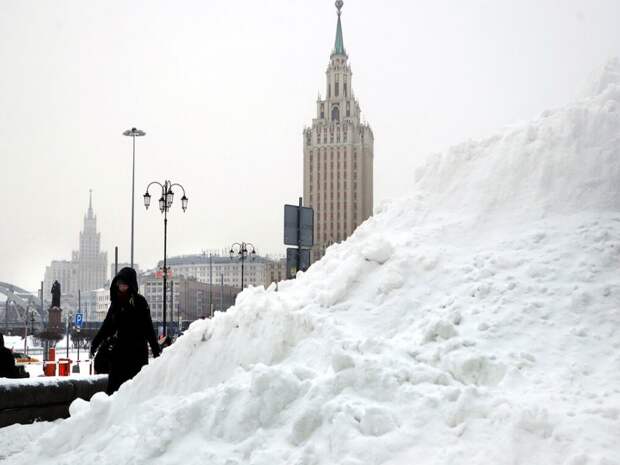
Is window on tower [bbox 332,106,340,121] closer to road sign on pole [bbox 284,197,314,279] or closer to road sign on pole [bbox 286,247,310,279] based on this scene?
road sign on pole [bbox 284,197,314,279]

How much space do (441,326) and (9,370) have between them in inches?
291

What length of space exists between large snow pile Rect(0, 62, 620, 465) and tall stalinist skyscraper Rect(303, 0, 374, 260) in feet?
309

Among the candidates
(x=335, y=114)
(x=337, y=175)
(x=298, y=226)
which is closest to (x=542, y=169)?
(x=298, y=226)

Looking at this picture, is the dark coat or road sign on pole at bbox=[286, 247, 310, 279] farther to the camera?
road sign on pole at bbox=[286, 247, 310, 279]

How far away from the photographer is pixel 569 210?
784 centimetres

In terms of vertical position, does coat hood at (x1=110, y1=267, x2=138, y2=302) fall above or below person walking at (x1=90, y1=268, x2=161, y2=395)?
above

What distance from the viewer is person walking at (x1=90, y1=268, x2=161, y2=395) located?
8266 mm

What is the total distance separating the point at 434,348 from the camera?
19.2ft

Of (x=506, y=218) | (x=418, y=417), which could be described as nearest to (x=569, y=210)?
(x=506, y=218)

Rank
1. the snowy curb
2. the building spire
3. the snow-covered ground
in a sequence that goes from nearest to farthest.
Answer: the snowy curb, the snow-covered ground, the building spire

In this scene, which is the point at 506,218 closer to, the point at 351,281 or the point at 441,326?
the point at 351,281

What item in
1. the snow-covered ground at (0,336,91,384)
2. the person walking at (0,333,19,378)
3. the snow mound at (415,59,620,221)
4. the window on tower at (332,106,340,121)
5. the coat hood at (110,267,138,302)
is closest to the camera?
the snow mound at (415,59,620,221)

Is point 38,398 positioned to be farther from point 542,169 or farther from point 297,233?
point 542,169

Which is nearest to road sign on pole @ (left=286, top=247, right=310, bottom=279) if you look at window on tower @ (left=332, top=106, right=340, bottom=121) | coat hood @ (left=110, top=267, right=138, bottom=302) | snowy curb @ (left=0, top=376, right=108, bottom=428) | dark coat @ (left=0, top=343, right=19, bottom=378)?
snowy curb @ (left=0, top=376, right=108, bottom=428)
